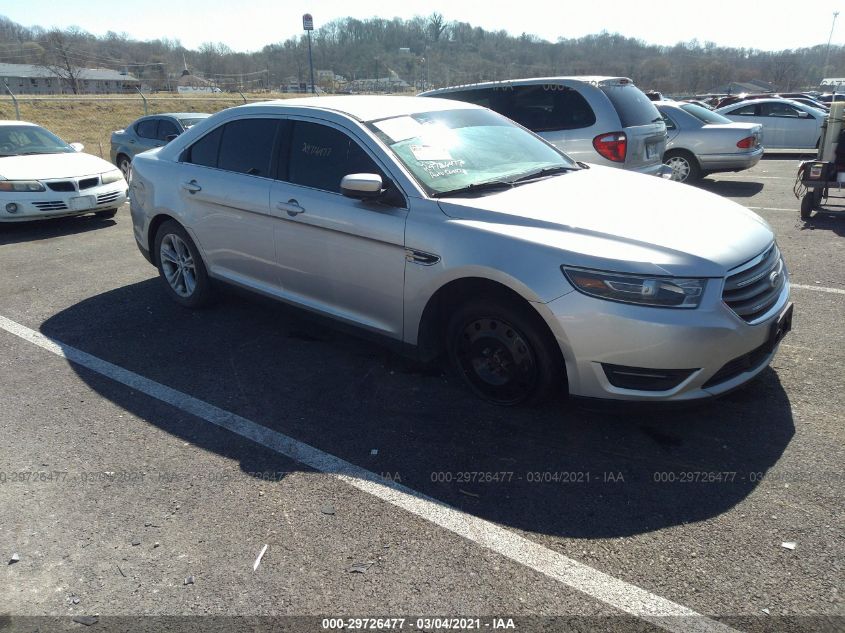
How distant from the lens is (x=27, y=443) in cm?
355

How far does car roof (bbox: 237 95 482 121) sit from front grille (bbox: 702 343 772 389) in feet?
8.57

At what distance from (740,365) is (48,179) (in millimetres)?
8798

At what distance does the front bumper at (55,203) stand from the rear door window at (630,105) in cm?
692

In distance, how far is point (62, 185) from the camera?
8.61m

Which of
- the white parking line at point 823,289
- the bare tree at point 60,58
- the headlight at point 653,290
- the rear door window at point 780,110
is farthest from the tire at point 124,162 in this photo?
the bare tree at point 60,58

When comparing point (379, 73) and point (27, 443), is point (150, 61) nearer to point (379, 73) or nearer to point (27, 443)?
point (379, 73)

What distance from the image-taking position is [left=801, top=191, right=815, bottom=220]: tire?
8.25 metres

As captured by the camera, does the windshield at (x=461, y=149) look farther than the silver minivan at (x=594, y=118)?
No

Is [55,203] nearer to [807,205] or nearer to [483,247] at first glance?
[483,247]

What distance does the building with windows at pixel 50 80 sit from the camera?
74750 millimetres

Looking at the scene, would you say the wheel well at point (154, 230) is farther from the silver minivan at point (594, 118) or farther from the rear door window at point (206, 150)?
the silver minivan at point (594, 118)

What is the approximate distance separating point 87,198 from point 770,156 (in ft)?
56.3

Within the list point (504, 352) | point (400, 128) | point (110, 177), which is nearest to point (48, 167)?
point (110, 177)

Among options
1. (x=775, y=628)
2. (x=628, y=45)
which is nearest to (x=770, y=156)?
(x=775, y=628)
